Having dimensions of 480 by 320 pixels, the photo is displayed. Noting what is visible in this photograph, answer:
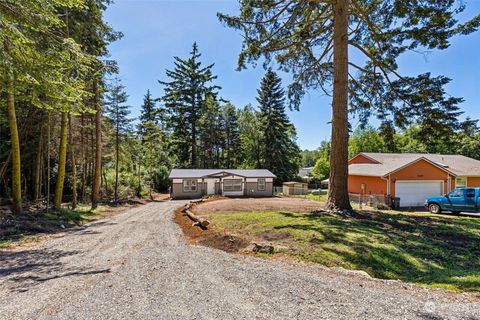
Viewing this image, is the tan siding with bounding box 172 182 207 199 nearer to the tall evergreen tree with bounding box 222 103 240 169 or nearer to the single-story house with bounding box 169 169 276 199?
the single-story house with bounding box 169 169 276 199

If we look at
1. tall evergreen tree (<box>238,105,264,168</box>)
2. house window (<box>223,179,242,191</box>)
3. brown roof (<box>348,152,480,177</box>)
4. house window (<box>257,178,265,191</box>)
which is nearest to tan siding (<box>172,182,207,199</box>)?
house window (<box>223,179,242,191</box>)

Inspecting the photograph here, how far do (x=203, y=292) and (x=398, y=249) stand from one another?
15.0ft

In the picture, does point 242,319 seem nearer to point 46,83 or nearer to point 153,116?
point 46,83

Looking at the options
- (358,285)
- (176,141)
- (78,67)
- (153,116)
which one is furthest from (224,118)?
(358,285)

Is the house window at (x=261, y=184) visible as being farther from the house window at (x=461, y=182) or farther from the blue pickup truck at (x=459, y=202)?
the house window at (x=461, y=182)

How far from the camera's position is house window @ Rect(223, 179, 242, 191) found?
27.6 metres

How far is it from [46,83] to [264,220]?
7.22m

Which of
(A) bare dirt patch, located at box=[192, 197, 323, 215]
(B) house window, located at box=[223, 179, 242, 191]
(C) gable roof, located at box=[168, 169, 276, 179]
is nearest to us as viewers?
(A) bare dirt patch, located at box=[192, 197, 323, 215]

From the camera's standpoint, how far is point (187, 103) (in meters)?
37.0

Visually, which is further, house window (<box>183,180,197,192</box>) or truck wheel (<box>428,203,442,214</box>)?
house window (<box>183,180,197,192</box>)

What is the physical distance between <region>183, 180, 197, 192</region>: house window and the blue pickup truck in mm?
19536

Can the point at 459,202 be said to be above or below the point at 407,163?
below

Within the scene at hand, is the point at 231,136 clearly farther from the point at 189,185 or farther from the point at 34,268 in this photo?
the point at 34,268

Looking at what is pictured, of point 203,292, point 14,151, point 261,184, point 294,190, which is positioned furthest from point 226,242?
point 294,190
